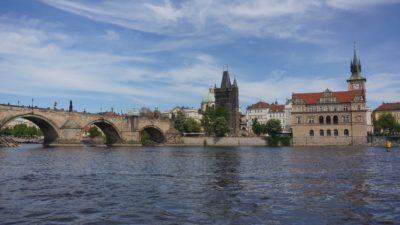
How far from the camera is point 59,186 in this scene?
22.1 m

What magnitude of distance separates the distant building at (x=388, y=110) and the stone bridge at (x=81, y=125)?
9047cm

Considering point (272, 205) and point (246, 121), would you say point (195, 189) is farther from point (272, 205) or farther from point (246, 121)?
point (246, 121)

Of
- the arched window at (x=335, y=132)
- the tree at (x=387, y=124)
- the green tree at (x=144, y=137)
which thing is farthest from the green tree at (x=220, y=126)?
the tree at (x=387, y=124)

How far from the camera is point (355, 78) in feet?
472

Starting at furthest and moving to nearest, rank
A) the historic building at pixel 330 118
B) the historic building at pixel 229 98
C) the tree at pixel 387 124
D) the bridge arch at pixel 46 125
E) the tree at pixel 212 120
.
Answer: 1. the historic building at pixel 229 98
2. the tree at pixel 387 124
3. the tree at pixel 212 120
4. the historic building at pixel 330 118
5. the bridge arch at pixel 46 125

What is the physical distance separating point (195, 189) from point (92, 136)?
141 m

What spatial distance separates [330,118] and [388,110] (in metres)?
67.1

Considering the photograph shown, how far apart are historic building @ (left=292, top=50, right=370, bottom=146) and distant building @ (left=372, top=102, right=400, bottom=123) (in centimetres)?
5993

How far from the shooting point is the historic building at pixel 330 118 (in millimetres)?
118688

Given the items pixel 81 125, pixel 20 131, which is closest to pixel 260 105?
pixel 20 131

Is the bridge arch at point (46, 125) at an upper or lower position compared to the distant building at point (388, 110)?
lower

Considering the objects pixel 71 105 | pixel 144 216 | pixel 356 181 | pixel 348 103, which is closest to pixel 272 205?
pixel 144 216

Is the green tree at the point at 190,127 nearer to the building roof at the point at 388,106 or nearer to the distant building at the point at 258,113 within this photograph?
the distant building at the point at 258,113

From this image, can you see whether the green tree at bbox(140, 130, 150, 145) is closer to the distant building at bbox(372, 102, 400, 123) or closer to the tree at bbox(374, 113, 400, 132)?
the tree at bbox(374, 113, 400, 132)
